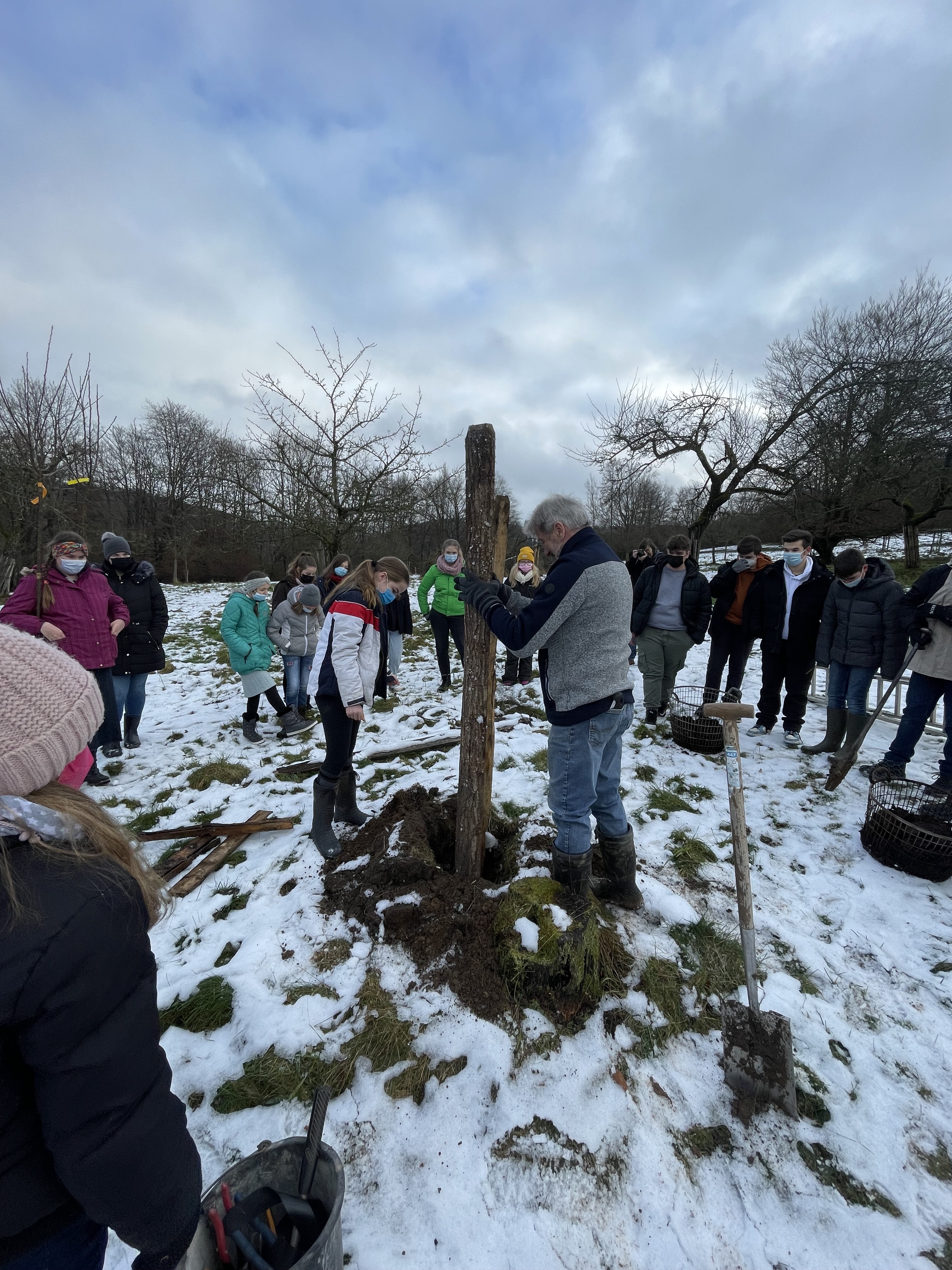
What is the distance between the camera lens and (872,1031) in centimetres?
246

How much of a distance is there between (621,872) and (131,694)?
541 cm

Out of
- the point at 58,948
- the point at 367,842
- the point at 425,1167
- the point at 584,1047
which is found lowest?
the point at 425,1167

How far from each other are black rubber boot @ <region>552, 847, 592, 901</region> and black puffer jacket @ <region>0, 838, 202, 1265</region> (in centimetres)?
214

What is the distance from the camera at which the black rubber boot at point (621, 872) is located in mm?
3066

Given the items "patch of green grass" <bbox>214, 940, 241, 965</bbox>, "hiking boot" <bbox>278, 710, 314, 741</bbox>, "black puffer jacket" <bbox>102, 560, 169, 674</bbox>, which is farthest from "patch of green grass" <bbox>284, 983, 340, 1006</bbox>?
"black puffer jacket" <bbox>102, 560, 169, 674</bbox>

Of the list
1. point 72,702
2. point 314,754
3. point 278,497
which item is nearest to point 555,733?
point 72,702

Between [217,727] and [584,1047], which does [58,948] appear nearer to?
[584,1047]

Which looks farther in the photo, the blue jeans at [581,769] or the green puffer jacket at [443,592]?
the green puffer jacket at [443,592]

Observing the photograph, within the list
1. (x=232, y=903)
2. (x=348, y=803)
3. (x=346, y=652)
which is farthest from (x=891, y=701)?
(x=232, y=903)

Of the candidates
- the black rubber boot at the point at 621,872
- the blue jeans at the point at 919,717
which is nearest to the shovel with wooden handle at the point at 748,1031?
the black rubber boot at the point at 621,872

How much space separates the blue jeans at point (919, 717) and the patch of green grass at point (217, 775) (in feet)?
20.0

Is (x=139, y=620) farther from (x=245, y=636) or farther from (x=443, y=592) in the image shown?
(x=443, y=592)

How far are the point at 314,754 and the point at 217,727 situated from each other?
1614 millimetres

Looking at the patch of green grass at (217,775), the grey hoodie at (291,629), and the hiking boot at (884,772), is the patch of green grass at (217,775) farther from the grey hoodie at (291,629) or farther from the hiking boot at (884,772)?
the hiking boot at (884,772)
